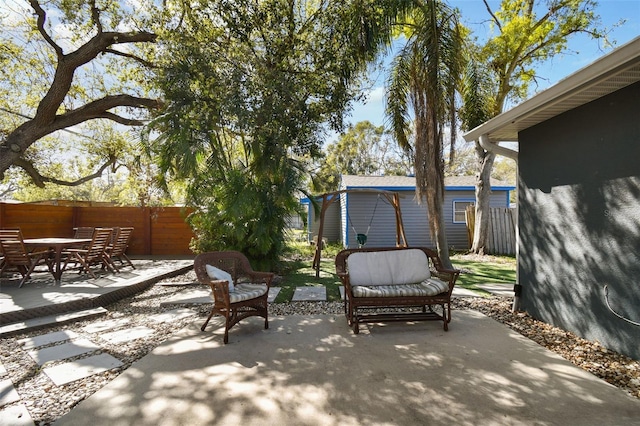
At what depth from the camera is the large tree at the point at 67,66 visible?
21.7 feet

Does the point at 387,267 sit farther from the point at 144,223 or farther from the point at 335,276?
the point at 144,223

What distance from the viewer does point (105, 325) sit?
166 inches

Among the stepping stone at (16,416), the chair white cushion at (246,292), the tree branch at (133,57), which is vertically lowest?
the stepping stone at (16,416)

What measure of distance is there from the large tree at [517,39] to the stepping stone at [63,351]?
10.5m

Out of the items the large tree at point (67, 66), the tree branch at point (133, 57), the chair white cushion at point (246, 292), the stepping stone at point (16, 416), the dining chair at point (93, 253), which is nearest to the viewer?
the stepping stone at point (16, 416)

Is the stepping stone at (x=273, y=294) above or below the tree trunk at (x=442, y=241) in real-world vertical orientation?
below

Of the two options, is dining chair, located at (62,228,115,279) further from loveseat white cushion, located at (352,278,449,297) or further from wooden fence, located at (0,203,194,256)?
loveseat white cushion, located at (352,278,449,297)

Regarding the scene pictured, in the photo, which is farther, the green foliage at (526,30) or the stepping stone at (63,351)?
the green foliage at (526,30)

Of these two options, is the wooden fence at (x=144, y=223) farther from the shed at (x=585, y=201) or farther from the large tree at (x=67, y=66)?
the shed at (x=585, y=201)

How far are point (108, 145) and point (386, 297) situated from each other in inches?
439

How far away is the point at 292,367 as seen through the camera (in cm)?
291

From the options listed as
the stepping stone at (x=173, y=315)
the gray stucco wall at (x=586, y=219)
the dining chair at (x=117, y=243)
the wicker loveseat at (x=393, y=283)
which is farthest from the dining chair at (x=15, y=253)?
the gray stucco wall at (x=586, y=219)

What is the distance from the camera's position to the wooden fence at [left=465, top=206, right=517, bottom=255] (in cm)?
1062

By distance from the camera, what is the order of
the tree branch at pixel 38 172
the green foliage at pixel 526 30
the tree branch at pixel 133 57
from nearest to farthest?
1. the tree branch at pixel 133 57
2. the tree branch at pixel 38 172
3. the green foliage at pixel 526 30
